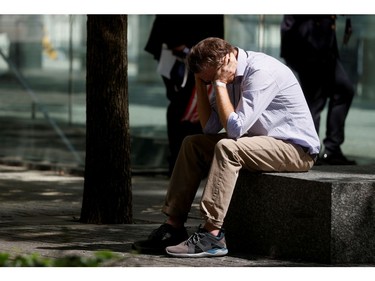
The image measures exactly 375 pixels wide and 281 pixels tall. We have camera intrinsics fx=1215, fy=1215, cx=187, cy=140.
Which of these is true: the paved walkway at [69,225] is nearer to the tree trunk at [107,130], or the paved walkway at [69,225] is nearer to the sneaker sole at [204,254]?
the sneaker sole at [204,254]

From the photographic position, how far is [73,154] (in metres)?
12.7

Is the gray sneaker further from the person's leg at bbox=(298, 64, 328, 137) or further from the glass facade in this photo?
the glass facade

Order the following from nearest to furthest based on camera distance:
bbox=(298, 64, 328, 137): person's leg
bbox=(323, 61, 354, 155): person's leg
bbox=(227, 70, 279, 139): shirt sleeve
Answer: bbox=(227, 70, 279, 139): shirt sleeve, bbox=(298, 64, 328, 137): person's leg, bbox=(323, 61, 354, 155): person's leg

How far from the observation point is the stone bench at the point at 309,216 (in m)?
6.59

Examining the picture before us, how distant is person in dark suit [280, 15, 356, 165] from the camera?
1127 cm

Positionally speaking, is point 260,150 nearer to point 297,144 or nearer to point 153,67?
point 297,144

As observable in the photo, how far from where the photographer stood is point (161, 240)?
698 cm

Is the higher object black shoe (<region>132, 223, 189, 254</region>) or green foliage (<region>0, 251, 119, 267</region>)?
green foliage (<region>0, 251, 119, 267</region>)

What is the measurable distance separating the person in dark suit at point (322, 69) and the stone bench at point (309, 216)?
14.1 ft

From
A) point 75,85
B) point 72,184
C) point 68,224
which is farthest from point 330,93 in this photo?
point 68,224

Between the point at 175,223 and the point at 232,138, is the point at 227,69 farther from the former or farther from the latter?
the point at 175,223

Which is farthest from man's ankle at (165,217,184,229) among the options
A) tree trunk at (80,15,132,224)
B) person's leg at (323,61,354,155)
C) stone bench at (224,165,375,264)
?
person's leg at (323,61,354,155)

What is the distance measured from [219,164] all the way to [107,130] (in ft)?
6.12

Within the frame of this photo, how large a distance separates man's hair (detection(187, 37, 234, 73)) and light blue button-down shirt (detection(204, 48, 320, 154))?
114 millimetres
